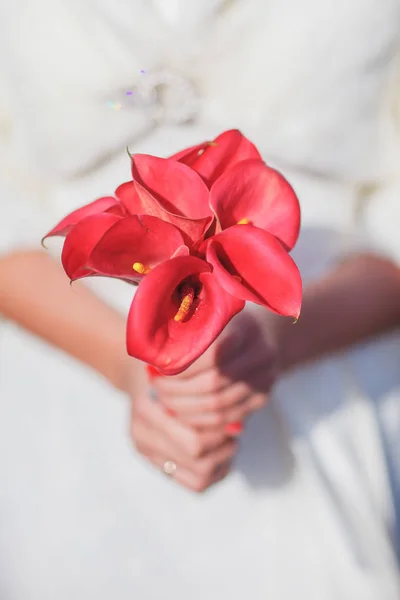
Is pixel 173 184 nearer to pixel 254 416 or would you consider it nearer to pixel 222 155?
pixel 222 155

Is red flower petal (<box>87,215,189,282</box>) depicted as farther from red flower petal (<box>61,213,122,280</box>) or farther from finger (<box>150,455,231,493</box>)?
finger (<box>150,455,231,493</box>)

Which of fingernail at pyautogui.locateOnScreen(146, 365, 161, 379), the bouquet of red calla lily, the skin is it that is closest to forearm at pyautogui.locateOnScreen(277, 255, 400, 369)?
the skin

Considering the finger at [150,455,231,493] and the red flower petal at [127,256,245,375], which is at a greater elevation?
the red flower petal at [127,256,245,375]

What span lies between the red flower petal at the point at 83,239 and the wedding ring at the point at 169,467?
0.84 ft

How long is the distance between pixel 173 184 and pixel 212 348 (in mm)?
151

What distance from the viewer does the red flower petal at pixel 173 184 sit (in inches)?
9.5

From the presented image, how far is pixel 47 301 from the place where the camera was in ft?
1.63

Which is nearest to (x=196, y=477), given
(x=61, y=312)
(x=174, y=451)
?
(x=174, y=451)

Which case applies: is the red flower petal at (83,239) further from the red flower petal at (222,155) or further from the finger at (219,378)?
the finger at (219,378)

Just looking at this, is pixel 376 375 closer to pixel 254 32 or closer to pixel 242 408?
pixel 242 408

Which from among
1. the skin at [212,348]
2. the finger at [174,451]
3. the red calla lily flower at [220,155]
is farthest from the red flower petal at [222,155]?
the finger at [174,451]

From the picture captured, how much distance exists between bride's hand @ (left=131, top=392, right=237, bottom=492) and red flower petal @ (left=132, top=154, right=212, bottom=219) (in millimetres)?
221

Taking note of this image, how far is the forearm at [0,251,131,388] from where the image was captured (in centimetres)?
48

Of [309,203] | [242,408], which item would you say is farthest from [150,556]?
[309,203]
